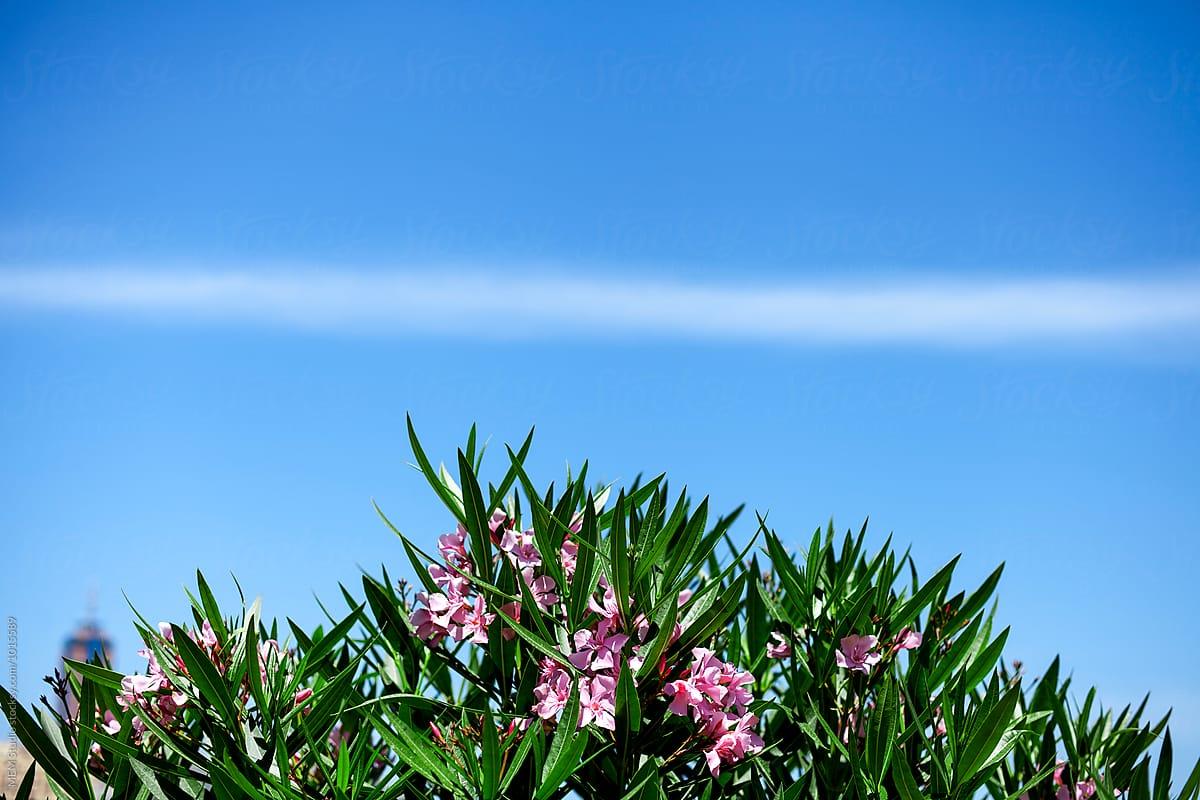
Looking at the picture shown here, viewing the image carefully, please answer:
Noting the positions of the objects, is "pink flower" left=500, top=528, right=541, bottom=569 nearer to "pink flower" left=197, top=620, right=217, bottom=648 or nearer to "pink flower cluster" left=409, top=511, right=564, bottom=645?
"pink flower cluster" left=409, top=511, right=564, bottom=645

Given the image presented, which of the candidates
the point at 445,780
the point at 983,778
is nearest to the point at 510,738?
the point at 445,780

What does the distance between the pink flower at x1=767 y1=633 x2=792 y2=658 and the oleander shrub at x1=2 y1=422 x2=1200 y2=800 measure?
0.07ft

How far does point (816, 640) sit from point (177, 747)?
1.34 m

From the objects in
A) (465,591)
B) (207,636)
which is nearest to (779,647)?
(465,591)

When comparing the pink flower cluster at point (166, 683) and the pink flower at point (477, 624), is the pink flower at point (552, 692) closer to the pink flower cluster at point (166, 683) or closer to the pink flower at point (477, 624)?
the pink flower at point (477, 624)

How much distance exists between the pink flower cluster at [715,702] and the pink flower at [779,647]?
0.40 m

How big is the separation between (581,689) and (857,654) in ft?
2.19

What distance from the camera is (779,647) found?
2.40m

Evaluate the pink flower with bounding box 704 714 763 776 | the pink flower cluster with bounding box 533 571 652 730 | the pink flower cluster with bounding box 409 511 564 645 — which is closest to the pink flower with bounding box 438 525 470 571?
the pink flower cluster with bounding box 409 511 564 645

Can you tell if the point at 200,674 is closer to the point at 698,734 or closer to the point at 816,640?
the point at 698,734

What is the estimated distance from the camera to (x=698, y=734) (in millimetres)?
1979

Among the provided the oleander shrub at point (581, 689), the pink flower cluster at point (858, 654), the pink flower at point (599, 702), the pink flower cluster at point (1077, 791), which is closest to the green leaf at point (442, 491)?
the oleander shrub at point (581, 689)

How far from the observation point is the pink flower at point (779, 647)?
93.6 inches

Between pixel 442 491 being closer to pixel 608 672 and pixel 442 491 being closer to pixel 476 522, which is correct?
pixel 476 522
